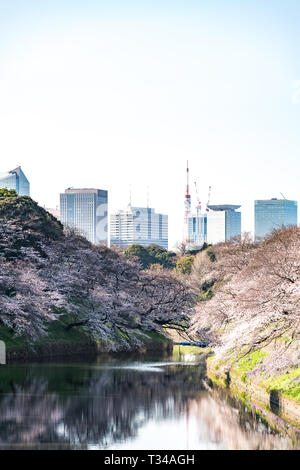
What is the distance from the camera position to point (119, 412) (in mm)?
31156

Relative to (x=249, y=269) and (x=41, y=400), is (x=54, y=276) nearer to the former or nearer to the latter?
(x=249, y=269)

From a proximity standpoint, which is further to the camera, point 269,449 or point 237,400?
point 237,400

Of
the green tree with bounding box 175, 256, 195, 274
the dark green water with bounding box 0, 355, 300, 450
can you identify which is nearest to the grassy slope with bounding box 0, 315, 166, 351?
the dark green water with bounding box 0, 355, 300, 450

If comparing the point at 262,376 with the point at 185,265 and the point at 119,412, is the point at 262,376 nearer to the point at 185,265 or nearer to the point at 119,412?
the point at 119,412

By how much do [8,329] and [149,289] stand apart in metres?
21.1

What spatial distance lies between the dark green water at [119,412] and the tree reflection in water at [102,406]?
34 mm

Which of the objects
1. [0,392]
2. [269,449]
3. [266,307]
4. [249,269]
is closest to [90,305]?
[249,269]

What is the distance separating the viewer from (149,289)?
67.9 m

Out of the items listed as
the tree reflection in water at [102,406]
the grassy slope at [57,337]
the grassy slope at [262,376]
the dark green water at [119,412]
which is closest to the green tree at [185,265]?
the grassy slope at [57,337]

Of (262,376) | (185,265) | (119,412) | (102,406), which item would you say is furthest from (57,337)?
(185,265)

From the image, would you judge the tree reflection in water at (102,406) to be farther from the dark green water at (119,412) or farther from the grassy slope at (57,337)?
the grassy slope at (57,337)

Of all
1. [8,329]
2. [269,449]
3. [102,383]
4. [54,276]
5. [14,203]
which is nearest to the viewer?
[269,449]

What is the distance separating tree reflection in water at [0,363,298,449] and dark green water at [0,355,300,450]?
0.03 m

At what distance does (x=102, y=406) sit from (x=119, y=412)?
4.82 ft
